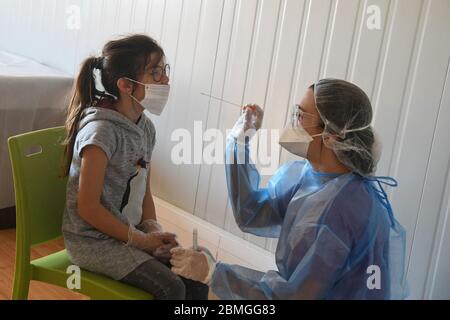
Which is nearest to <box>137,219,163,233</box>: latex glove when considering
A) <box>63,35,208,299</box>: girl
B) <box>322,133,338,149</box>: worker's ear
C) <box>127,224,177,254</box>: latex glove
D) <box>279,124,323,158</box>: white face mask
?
<box>63,35,208,299</box>: girl

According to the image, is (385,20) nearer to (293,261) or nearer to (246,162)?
(246,162)

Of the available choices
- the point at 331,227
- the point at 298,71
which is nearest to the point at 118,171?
the point at 331,227

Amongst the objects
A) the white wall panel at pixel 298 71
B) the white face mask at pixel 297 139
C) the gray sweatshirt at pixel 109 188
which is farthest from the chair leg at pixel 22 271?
the white wall panel at pixel 298 71

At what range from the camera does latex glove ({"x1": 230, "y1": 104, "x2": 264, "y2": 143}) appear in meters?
1.65

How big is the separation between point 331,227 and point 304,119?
12.4 inches

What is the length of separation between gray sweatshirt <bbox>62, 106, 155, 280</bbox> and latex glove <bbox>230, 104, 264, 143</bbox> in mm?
298

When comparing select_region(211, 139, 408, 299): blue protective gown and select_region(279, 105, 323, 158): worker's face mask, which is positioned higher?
select_region(279, 105, 323, 158): worker's face mask

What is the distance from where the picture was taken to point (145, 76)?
5.56ft

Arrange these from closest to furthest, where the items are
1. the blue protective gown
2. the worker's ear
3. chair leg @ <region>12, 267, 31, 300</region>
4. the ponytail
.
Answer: the blue protective gown → the worker's ear → chair leg @ <region>12, 267, 31, 300</region> → the ponytail

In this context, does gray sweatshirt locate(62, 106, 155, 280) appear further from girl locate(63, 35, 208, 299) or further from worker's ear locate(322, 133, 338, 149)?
worker's ear locate(322, 133, 338, 149)

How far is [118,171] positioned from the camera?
5.34 feet

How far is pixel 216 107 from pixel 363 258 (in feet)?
3.93

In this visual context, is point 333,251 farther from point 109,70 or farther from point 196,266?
point 109,70

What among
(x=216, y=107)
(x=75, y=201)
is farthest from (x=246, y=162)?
(x=216, y=107)
